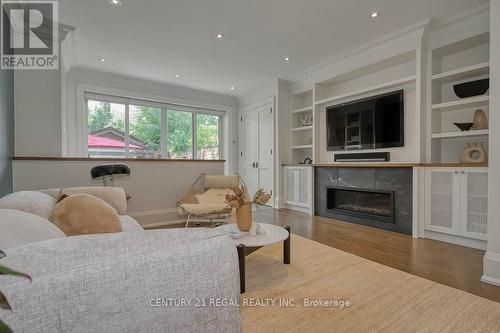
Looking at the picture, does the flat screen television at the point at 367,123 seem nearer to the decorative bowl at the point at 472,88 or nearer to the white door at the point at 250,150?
the decorative bowl at the point at 472,88

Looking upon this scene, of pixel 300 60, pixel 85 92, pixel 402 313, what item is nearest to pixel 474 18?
pixel 300 60

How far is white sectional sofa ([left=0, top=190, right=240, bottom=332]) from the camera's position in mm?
494

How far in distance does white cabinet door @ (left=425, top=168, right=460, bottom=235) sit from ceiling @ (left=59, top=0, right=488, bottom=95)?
1837 millimetres

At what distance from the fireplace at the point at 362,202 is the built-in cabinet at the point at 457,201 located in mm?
478

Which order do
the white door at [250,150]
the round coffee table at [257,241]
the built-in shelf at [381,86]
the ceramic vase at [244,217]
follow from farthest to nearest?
the white door at [250,150] → the built-in shelf at [381,86] → the ceramic vase at [244,217] → the round coffee table at [257,241]

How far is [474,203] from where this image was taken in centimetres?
258

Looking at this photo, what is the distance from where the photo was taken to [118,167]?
9.24 ft

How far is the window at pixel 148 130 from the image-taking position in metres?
4.80

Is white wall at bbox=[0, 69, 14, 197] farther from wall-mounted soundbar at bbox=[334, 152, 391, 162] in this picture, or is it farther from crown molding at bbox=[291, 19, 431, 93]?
wall-mounted soundbar at bbox=[334, 152, 391, 162]

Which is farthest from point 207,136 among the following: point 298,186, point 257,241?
point 257,241

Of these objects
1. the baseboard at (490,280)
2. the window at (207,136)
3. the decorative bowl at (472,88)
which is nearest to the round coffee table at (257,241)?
the baseboard at (490,280)

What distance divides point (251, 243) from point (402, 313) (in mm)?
1036

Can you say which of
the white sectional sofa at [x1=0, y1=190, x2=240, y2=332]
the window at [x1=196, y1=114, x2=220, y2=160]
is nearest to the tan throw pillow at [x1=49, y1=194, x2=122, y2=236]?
the white sectional sofa at [x1=0, y1=190, x2=240, y2=332]

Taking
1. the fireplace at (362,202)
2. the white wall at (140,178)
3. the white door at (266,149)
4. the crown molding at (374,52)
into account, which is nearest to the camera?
the white wall at (140,178)
